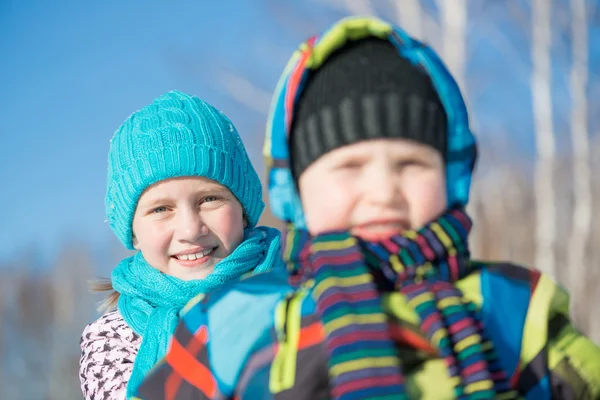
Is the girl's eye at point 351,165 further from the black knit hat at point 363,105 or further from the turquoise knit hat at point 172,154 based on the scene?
the turquoise knit hat at point 172,154

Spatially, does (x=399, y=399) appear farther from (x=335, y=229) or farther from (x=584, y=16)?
(x=584, y=16)

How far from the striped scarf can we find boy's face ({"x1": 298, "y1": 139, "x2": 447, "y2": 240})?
32mm

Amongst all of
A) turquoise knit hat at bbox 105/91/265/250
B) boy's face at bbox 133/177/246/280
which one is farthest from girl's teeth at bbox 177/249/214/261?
turquoise knit hat at bbox 105/91/265/250

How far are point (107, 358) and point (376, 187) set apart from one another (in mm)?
1281

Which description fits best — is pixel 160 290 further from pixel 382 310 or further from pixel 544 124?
pixel 544 124

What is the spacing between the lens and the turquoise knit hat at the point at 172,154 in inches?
85.0

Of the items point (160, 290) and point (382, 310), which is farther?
point (160, 290)

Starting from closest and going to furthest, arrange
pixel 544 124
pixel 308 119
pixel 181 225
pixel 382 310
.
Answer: pixel 382 310 → pixel 308 119 → pixel 181 225 → pixel 544 124

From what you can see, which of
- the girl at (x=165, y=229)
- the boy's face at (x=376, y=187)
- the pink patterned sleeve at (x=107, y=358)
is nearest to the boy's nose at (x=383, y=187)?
the boy's face at (x=376, y=187)

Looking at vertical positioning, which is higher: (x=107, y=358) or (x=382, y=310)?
(x=382, y=310)

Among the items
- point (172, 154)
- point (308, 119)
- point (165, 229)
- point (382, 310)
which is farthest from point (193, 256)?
point (382, 310)

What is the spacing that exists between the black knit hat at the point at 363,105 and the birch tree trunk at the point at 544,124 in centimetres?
900

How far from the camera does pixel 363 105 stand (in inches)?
48.1

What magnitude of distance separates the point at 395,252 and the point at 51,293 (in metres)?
23.7
